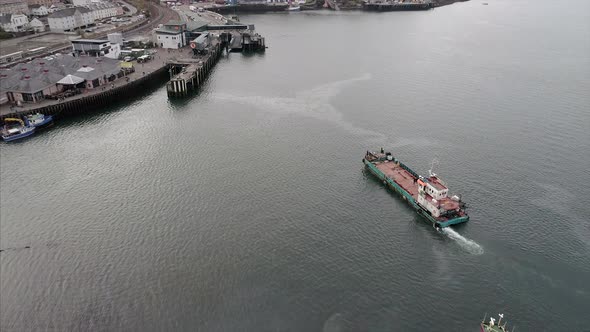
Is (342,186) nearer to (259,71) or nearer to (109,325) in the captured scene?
(109,325)

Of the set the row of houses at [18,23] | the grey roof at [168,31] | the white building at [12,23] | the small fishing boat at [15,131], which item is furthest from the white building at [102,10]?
the small fishing boat at [15,131]

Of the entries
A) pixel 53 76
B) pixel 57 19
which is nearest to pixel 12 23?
pixel 57 19

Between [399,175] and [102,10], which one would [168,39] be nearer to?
[102,10]

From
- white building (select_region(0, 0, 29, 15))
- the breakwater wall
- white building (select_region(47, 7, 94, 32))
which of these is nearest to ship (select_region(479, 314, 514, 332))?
the breakwater wall

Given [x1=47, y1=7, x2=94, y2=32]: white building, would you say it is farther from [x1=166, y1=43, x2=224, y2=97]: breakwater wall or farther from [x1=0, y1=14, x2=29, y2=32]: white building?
[x1=166, y1=43, x2=224, y2=97]: breakwater wall

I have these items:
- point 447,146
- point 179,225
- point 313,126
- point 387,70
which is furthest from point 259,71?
point 179,225
